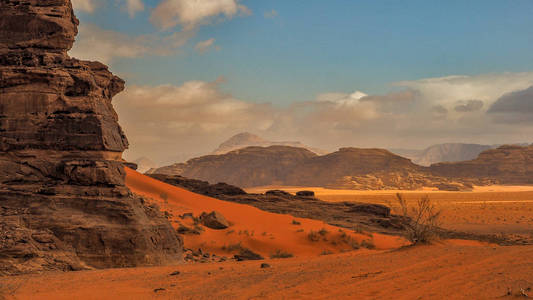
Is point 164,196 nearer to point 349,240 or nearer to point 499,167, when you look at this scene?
point 349,240

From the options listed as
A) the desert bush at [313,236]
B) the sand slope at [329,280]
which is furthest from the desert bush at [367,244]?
the sand slope at [329,280]

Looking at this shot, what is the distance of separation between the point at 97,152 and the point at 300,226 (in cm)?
1161

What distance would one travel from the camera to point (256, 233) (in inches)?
736

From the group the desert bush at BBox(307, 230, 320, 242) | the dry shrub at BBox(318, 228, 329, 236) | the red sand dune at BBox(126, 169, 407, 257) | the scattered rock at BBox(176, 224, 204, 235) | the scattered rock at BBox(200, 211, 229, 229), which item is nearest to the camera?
the red sand dune at BBox(126, 169, 407, 257)

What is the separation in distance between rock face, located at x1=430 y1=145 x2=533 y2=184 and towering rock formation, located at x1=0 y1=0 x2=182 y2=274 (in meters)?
97.1

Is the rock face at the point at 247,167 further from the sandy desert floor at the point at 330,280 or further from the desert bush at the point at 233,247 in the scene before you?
the sandy desert floor at the point at 330,280

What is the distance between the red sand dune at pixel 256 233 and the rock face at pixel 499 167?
8528cm

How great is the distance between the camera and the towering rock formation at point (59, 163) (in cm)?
974

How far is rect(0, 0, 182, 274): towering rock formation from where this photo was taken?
32.0 feet

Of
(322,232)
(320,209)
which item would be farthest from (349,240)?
(320,209)

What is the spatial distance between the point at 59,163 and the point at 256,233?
9760 millimetres

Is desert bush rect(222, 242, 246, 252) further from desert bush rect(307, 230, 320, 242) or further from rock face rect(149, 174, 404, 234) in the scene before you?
rock face rect(149, 174, 404, 234)

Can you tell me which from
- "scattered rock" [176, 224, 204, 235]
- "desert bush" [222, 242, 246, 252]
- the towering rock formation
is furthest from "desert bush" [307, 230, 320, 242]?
the towering rock formation

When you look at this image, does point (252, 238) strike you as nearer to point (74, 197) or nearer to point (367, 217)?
point (74, 197)
